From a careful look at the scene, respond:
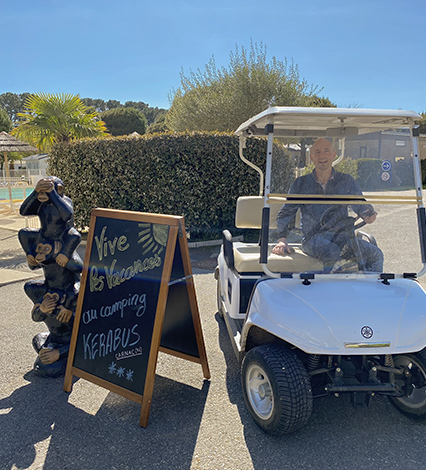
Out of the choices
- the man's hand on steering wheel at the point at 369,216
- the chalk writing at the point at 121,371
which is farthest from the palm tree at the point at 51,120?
the man's hand on steering wheel at the point at 369,216

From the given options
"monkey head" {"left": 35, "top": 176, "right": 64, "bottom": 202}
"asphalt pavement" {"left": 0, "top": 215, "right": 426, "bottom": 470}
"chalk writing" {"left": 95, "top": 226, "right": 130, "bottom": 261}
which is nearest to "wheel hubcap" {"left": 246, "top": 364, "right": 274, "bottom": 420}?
"asphalt pavement" {"left": 0, "top": 215, "right": 426, "bottom": 470}

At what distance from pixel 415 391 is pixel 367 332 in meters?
0.70

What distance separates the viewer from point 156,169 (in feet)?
25.0

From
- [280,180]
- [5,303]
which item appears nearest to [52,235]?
[280,180]

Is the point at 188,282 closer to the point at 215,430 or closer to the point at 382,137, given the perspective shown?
the point at 215,430

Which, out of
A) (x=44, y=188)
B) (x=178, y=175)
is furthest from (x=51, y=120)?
(x=44, y=188)

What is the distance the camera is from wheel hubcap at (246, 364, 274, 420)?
231cm

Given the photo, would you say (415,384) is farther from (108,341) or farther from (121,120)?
(121,120)

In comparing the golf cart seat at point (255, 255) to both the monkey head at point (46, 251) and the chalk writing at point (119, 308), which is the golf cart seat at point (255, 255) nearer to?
the chalk writing at point (119, 308)

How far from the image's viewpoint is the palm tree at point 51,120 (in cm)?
1025

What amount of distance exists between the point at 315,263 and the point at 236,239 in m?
5.46

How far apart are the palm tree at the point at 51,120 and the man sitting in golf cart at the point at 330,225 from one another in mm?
9135

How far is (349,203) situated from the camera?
8.45 feet

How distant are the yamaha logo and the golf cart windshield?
54 centimetres
